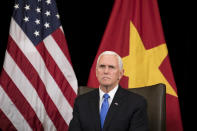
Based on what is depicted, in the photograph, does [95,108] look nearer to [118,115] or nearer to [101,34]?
[118,115]

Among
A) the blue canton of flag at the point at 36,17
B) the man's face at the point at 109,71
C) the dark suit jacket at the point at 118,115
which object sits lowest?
the dark suit jacket at the point at 118,115

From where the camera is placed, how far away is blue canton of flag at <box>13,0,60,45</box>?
12.0ft

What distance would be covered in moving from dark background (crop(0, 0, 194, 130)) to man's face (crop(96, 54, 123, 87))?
1.61 m

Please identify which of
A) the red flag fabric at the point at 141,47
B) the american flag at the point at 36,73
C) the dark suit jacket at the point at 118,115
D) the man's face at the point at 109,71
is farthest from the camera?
the american flag at the point at 36,73

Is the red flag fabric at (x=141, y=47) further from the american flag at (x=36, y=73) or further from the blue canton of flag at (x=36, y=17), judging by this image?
the blue canton of flag at (x=36, y=17)

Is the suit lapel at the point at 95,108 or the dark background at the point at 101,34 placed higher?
the dark background at the point at 101,34

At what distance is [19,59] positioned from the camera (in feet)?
11.9

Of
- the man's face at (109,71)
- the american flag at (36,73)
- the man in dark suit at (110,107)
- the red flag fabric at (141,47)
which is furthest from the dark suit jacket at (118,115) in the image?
the american flag at (36,73)

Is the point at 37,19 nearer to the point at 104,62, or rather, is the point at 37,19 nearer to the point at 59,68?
the point at 59,68

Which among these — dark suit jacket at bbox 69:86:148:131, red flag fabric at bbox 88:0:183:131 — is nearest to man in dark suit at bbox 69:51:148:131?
dark suit jacket at bbox 69:86:148:131

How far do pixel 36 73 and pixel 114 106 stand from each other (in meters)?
1.73

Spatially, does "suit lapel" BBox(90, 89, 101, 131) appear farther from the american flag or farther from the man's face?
the american flag

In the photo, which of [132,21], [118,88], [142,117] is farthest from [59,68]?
[142,117]

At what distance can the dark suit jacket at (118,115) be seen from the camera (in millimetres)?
2107
